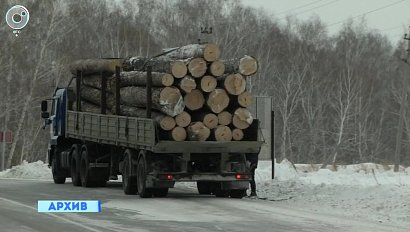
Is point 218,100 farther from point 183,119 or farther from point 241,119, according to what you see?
point 183,119

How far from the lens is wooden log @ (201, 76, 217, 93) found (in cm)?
1839

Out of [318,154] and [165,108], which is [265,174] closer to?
[165,108]

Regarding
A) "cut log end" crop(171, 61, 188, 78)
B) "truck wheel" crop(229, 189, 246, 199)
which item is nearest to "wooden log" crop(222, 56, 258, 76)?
"cut log end" crop(171, 61, 188, 78)

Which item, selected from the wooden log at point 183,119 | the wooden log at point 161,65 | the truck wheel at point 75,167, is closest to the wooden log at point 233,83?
the wooden log at point 161,65

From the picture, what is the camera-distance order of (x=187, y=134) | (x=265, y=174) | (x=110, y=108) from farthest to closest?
(x=265, y=174) < (x=110, y=108) < (x=187, y=134)

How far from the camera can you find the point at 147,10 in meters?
67.7

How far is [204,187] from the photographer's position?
20938 mm

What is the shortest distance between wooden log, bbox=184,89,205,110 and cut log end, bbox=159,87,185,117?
24 centimetres

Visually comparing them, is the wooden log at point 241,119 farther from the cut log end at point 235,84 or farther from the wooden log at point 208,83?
the wooden log at point 208,83

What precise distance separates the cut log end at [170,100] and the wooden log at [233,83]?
1116 millimetres

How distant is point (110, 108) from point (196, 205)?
5.76 meters

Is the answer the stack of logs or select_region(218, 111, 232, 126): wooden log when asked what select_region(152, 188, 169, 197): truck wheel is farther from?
select_region(218, 111, 232, 126): wooden log

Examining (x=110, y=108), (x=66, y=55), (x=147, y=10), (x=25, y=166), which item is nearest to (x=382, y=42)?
(x=147, y=10)

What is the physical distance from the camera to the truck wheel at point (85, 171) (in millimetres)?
22781
